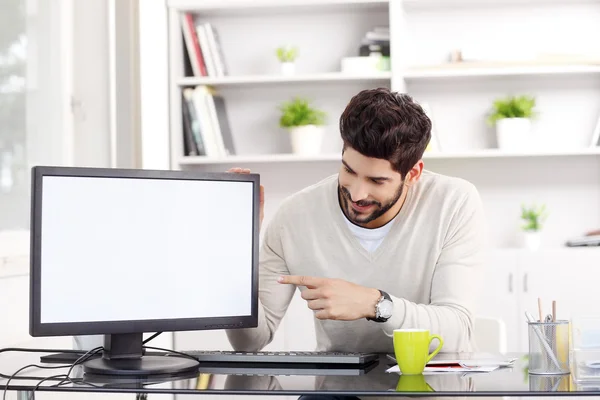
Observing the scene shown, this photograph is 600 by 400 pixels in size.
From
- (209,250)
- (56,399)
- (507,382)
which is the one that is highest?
(209,250)

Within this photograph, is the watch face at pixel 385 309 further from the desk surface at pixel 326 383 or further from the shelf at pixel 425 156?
the shelf at pixel 425 156

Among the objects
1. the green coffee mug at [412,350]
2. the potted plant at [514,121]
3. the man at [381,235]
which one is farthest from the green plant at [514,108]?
the green coffee mug at [412,350]

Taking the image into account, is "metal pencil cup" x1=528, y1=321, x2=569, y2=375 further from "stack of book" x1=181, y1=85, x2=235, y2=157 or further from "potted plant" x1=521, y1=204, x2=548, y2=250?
"stack of book" x1=181, y1=85, x2=235, y2=157

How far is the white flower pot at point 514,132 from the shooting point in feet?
11.9

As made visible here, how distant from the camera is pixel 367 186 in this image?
6.78ft

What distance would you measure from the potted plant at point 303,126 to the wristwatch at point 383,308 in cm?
201

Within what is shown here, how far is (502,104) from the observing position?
3.66m

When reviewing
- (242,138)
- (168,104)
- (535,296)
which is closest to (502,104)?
(535,296)

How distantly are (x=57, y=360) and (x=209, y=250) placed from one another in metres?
0.37

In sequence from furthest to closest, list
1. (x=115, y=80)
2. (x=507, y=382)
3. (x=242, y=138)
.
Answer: (x=242, y=138), (x=115, y=80), (x=507, y=382)

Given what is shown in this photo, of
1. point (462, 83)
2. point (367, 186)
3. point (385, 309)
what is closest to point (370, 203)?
point (367, 186)

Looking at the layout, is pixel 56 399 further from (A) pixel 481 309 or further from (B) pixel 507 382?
(A) pixel 481 309

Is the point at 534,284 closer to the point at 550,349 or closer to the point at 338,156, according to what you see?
the point at 338,156

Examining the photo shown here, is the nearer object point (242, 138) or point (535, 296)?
point (535, 296)
